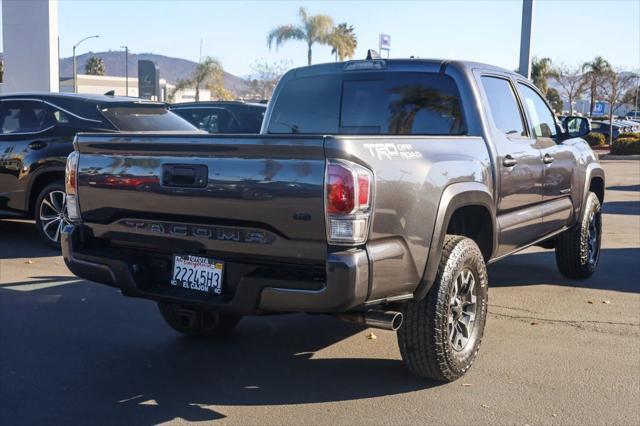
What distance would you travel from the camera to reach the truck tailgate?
3.71 meters

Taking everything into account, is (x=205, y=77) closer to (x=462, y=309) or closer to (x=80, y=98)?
(x=80, y=98)

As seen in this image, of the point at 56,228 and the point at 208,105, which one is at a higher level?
the point at 208,105

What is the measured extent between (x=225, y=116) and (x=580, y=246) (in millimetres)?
6923

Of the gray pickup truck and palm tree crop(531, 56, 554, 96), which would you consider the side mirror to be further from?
palm tree crop(531, 56, 554, 96)

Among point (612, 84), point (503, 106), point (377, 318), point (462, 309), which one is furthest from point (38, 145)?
point (612, 84)

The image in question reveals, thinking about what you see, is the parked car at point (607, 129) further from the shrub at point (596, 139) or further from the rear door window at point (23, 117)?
the rear door window at point (23, 117)

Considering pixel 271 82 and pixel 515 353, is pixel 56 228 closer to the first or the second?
pixel 515 353

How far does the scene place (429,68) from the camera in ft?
17.7

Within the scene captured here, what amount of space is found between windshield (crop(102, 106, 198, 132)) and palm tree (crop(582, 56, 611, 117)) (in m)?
46.0

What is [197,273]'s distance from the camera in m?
4.13

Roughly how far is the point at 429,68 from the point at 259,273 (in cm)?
231

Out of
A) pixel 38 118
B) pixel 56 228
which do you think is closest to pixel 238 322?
pixel 56 228

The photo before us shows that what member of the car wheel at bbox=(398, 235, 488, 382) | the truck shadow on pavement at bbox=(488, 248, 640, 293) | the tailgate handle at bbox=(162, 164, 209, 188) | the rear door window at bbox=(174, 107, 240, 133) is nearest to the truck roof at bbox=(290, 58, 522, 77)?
the car wheel at bbox=(398, 235, 488, 382)

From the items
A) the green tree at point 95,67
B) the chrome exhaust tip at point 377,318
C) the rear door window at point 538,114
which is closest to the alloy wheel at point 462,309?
the chrome exhaust tip at point 377,318
